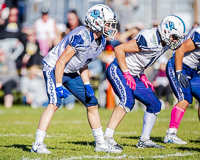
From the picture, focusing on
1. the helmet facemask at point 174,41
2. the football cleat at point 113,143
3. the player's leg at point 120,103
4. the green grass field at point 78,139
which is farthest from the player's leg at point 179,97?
the football cleat at point 113,143

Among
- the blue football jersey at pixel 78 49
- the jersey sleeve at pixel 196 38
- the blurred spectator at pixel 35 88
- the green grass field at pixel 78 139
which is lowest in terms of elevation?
the blurred spectator at pixel 35 88

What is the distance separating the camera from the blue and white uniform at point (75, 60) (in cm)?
500

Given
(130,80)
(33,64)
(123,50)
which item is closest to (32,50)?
(33,64)

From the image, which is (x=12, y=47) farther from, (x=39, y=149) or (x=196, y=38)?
(x=39, y=149)

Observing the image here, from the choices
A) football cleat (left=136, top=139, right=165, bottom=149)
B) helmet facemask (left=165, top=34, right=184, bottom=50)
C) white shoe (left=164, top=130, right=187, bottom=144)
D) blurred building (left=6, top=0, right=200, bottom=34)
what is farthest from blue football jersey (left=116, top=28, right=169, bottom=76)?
blurred building (left=6, top=0, right=200, bottom=34)

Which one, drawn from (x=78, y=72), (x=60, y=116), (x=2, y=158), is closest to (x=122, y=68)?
(x=78, y=72)

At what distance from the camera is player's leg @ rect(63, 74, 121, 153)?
A: 534cm

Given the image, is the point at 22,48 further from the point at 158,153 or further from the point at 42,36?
the point at 158,153

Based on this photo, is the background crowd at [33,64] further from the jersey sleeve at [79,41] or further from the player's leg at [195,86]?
the jersey sleeve at [79,41]

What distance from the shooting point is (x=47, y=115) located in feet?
16.7

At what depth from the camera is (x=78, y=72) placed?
572 cm

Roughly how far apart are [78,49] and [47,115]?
87 cm

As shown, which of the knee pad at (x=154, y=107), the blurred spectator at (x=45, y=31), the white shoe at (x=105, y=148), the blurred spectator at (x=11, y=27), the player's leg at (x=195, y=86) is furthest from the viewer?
the blurred spectator at (x=45, y=31)

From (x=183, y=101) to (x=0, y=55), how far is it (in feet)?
26.0
